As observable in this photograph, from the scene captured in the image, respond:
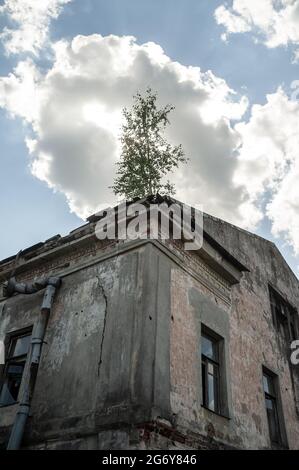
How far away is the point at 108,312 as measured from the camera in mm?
7023

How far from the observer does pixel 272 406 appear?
31.7 feet

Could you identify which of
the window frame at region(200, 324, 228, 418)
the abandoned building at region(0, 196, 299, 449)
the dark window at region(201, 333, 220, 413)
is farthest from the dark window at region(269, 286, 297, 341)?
the dark window at region(201, 333, 220, 413)

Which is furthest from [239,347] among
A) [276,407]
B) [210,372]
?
[276,407]

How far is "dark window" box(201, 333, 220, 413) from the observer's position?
293 inches

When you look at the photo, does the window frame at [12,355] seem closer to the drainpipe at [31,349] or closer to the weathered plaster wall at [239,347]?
the drainpipe at [31,349]

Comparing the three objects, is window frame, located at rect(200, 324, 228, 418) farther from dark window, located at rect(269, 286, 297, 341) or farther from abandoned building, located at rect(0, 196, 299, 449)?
dark window, located at rect(269, 286, 297, 341)

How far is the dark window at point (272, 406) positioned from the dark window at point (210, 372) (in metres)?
2.23

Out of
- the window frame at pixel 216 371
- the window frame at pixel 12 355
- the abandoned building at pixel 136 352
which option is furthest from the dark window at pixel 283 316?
the window frame at pixel 12 355

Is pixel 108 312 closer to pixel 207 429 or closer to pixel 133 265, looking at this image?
pixel 133 265

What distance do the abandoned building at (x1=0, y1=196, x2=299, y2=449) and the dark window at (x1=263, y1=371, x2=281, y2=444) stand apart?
0.03 metres

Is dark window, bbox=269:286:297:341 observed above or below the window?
above
